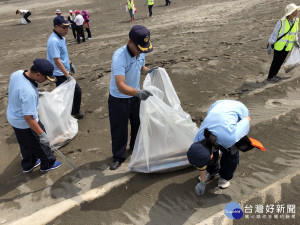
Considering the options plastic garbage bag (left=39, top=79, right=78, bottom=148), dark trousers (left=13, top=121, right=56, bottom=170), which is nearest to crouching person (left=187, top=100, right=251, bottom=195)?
dark trousers (left=13, top=121, right=56, bottom=170)

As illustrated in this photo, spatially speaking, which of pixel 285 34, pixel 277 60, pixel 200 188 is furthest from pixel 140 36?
pixel 277 60

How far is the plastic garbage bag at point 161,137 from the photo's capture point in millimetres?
2273

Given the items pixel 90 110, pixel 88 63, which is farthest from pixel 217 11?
pixel 90 110

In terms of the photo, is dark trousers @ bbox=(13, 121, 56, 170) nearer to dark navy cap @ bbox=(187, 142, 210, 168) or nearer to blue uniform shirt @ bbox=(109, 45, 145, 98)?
blue uniform shirt @ bbox=(109, 45, 145, 98)

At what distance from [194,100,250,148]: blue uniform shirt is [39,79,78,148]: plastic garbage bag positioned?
6.32 feet

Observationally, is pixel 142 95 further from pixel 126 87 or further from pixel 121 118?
pixel 121 118

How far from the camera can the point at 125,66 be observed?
6.90ft

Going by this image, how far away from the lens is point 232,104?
73.2 inches

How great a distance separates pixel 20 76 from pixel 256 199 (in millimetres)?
2345

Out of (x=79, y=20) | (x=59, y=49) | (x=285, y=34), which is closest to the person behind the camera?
(x=59, y=49)

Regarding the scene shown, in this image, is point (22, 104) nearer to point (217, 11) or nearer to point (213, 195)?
point (213, 195)

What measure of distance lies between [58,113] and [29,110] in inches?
34.9

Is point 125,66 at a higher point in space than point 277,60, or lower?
higher

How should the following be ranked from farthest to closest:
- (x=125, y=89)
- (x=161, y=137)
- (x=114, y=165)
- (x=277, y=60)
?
(x=277, y=60)
(x=114, y=165)
(x=161, y=137)
(x=125, y=89)
